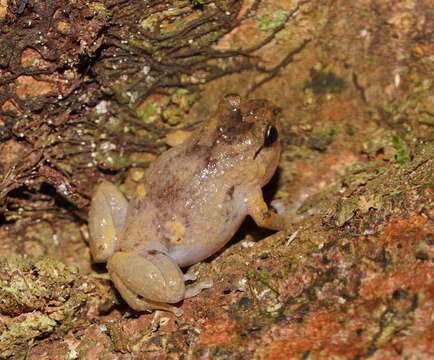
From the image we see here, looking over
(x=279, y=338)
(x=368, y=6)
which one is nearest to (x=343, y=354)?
(x=279, y=338)

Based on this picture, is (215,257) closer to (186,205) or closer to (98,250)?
(186,205)

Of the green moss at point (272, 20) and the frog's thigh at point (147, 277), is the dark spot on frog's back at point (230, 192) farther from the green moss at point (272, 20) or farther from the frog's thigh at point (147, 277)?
the green moss at point (272, 20)

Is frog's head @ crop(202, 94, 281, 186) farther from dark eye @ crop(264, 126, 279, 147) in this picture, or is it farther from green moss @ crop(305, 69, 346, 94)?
green moss @ crop(305, 69, 346, 94)

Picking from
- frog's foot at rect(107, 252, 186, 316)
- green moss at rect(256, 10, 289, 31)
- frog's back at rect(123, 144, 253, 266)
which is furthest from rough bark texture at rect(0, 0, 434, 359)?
frog's back at rect(123, 144, 253, 266)

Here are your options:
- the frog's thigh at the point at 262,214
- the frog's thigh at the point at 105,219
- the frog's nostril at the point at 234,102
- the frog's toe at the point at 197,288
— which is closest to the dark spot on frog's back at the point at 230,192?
the frog's thigh at the point at 262,214

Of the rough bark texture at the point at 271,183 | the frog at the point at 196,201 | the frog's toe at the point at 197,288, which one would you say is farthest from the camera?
the frog at the point at 196,201

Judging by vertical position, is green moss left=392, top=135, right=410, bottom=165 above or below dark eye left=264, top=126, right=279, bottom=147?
→ below
